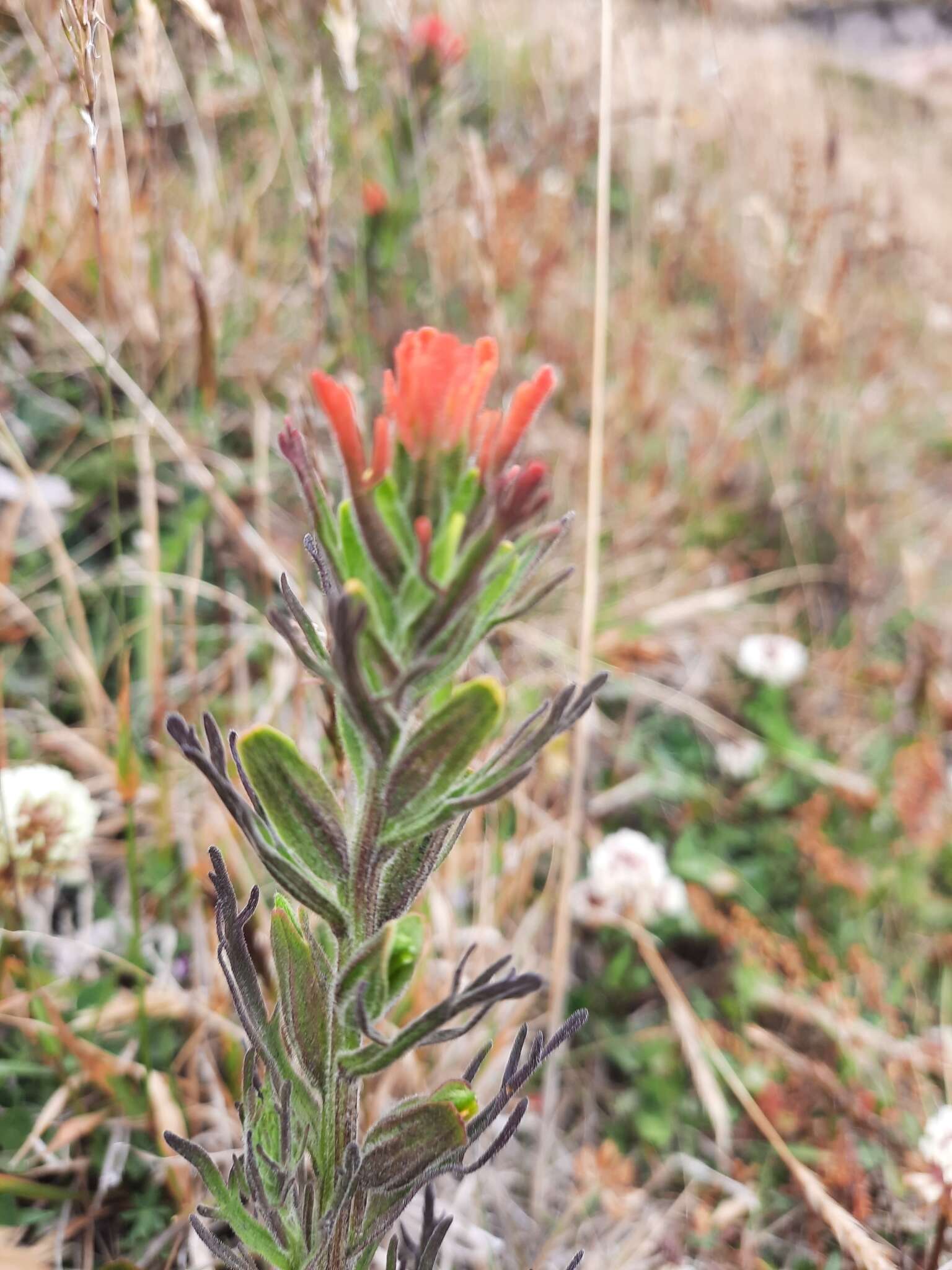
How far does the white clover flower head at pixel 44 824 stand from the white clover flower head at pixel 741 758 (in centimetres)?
158

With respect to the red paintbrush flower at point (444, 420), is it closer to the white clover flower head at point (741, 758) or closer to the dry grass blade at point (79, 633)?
the dry grass blade at point (79, 633)

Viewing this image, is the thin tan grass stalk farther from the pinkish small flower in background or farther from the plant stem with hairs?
the pinkish small flower in background

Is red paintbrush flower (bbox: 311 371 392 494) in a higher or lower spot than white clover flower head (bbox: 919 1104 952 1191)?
higher

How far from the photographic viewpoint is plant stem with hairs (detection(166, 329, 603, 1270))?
2.06ft

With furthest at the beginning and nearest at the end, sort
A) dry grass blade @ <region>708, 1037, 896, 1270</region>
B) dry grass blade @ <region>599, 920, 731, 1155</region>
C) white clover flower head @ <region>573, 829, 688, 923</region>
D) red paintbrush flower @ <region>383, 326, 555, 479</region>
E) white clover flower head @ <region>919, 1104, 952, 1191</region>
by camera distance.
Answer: white clover flower head @ <region>573, 829, 688, 923</region>, dry grass blade @ <region>599, 920, 731, 1155</region>, white clover flower head @ <region>919, 1104, 952, 1191</region>, dry grass blade @ <region>708, 1037, 896, 1270</region>, red paintbrush flower @ <region>383, 326, 555, 479</region>

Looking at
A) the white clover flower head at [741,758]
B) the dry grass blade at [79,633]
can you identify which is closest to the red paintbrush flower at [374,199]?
the dry grass blade at [79,633]

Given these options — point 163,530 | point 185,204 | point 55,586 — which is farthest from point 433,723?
point 185,204

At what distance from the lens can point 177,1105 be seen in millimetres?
1271

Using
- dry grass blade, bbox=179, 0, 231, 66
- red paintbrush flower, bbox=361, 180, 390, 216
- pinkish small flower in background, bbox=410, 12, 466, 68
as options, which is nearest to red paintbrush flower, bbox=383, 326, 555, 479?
dry grass blade, bbox=179, 0, 231, 66

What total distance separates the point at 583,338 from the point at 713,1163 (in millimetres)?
2705

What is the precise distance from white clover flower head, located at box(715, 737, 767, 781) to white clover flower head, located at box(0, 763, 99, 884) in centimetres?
158

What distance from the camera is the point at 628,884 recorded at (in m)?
1.93

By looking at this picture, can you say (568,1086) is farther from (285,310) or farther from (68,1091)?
(285,310)

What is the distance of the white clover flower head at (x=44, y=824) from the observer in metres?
1.34
